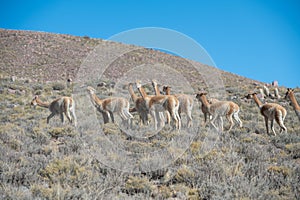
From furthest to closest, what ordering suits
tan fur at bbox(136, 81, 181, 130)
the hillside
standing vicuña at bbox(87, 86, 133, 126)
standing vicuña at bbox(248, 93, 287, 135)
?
standing vicuña at bbox(87, 86, 133, 126)
tan fur at bbox(136, 81, 181, 130)
standing vicuña at bbox(248, 93, 287, 135)
the hillside

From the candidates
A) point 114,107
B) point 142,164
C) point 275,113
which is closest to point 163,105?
point 114,107

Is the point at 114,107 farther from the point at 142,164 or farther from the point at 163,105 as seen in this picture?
the point at 142,164

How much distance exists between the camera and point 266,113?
11.0 meters

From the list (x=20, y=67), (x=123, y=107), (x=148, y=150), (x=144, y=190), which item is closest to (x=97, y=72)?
(x=20, y=67)

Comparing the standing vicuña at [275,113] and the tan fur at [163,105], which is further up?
the tan fur at [163,105]

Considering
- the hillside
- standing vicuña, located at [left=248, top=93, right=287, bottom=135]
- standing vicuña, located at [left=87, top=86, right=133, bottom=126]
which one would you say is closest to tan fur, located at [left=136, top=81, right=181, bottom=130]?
the hillside

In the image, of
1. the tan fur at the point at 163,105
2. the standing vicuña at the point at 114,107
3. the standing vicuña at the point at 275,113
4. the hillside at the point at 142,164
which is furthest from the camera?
the standing vicuña at the point at 114,107

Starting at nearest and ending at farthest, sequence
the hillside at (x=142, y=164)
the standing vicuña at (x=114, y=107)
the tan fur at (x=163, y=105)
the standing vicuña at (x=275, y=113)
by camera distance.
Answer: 1. the hillside at (x=142, y=164)
2. the standing vicuña at (x=275, y=113)
3. the tan fur at (x=163, y=105)
4. the standing vicuña at (x=114, y=107)

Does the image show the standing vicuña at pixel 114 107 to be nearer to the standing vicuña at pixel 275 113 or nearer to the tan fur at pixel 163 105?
the tan fur at pixel 163 105

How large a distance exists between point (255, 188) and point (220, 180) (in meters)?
0.62

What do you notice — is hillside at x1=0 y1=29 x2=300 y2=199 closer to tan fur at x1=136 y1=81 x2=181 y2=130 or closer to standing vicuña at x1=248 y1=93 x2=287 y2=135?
standing vicuña at x1=248 y1=93 x2=287 y2=135

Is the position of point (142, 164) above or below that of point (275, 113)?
below

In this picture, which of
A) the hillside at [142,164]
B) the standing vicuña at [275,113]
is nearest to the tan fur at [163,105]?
the hillside at [142,164]

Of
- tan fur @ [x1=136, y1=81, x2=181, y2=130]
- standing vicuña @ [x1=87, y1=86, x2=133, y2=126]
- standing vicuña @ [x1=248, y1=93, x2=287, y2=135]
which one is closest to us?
standing vicuña @ [x1=248, y1=93, x2=287, y2=135]
